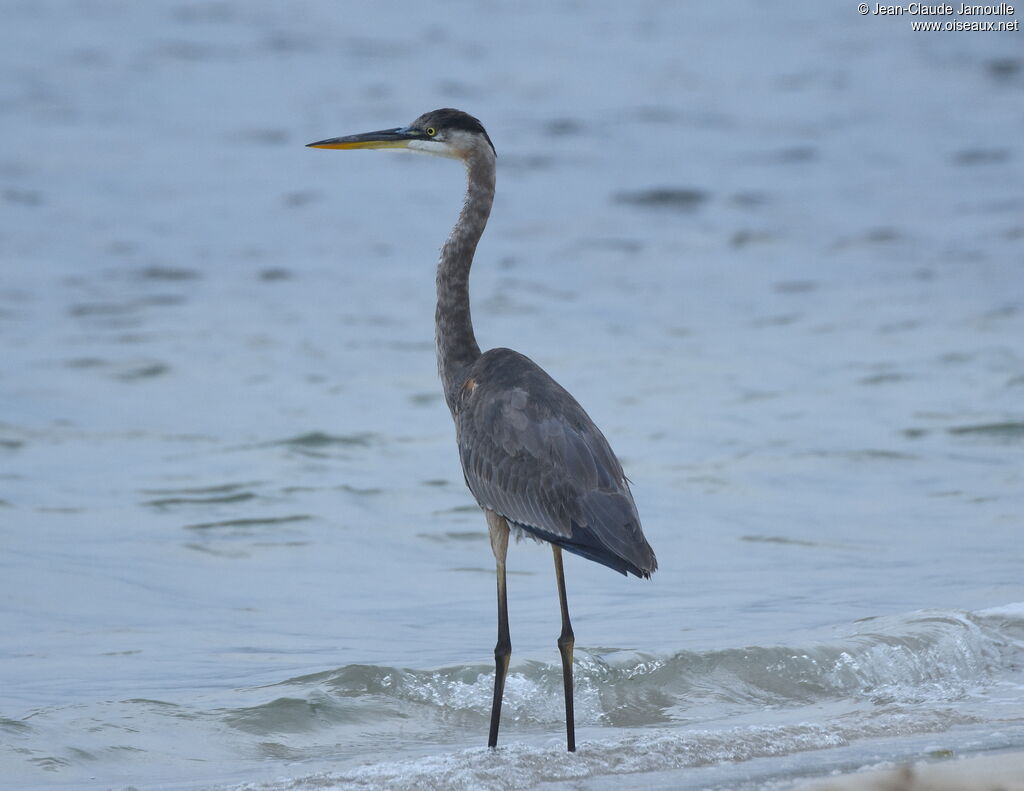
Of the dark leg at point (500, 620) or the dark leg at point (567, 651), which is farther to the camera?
the dark leg at point (500, 620)

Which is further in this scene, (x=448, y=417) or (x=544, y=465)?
(x=448, y=417)

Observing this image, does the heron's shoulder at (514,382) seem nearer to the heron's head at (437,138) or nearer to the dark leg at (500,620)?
the dark leg at (500,620)

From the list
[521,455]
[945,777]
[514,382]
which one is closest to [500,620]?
[521,455]

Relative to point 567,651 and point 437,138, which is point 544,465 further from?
point 437,138

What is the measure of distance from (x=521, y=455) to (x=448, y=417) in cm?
761

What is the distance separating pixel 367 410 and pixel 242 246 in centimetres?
790

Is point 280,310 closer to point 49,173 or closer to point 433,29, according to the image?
point 49,173

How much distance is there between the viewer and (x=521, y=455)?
6012 mm

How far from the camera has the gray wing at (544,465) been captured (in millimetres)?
5676

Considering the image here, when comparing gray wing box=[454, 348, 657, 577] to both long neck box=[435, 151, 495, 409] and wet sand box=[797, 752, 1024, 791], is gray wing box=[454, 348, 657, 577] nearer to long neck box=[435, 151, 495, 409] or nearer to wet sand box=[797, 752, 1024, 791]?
long neck box=[435, 151, 495, 409]

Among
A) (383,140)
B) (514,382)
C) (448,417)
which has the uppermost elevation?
(383,140)

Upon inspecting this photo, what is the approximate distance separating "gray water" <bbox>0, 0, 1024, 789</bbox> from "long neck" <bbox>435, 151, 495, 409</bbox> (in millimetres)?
1520

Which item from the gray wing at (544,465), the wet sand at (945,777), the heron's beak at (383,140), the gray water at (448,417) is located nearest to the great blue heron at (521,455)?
the gray wing at (544,465)

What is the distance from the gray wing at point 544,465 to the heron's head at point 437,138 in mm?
1024
